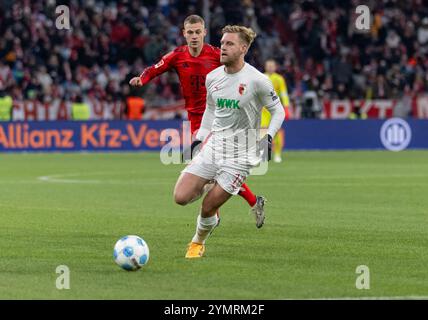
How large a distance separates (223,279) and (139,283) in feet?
2.35

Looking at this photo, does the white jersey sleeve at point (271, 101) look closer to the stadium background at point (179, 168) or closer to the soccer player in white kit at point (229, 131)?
the soccer player in white kit at point (229, 131)

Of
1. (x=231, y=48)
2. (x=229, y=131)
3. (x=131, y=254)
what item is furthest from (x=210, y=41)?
(x=131, y=254)

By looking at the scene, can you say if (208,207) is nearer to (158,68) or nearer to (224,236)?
(224,236)

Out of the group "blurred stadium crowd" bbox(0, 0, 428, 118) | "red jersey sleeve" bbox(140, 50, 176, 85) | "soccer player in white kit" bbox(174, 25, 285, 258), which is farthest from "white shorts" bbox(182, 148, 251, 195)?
"blurred stadium crowd" bbox(0, 0, 428, 118)

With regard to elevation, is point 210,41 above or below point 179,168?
above

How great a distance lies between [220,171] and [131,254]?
159 cm

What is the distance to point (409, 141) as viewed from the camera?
33.8 m

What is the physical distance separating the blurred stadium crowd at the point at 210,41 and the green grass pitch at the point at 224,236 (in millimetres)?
10829

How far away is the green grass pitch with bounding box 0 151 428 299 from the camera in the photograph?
366 inches

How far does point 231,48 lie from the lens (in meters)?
11.2

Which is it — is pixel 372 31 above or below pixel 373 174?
above

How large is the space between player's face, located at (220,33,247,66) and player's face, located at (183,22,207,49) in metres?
1.95

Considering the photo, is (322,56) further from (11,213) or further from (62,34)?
(11,213)
